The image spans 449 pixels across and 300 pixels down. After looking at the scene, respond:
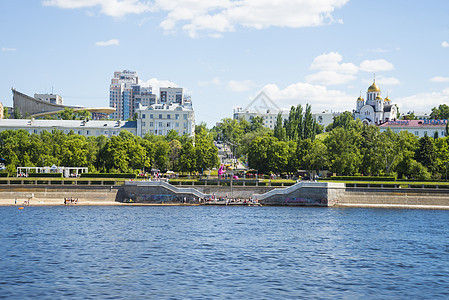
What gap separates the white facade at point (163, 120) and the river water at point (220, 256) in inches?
4085

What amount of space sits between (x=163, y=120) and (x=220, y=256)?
139428mm

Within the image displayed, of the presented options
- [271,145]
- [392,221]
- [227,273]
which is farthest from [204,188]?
[227,273]

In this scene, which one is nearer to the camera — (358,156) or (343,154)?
(343,154)

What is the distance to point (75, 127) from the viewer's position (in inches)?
7402

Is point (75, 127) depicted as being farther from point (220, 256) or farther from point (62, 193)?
point (220, 256)

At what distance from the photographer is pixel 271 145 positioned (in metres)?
122

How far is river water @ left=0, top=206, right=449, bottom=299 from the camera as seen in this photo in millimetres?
38031

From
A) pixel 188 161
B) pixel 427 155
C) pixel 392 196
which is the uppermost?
pixel 427 155

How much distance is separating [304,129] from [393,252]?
95.1 m

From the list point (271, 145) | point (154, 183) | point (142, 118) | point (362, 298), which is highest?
point (142, 118)

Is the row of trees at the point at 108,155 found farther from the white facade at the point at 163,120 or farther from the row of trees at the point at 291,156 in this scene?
the white facade at the point at 163,120

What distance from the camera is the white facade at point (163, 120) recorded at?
184750mm

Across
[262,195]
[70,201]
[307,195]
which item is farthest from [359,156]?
[70,201]

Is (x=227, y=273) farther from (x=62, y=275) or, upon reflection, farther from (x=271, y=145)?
(x=271, y=145)
